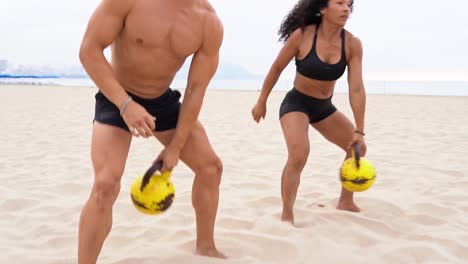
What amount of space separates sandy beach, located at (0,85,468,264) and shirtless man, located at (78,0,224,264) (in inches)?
19.2

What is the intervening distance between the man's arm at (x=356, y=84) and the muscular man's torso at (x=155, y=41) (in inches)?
58.1

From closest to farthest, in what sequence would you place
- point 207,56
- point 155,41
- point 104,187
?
point 104,187 → point 155,41 → point 207,56

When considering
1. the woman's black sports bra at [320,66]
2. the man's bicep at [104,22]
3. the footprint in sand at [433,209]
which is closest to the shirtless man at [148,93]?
the man's bicep at [104,22]

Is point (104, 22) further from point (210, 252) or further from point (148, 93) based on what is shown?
point (210, 252)

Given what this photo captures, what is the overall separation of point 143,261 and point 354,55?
2267 mm

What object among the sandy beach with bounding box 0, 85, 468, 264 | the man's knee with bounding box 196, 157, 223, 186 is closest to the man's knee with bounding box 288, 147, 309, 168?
the sandy beach with bounding box 0, 85, 468, 264

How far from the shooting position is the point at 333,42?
12.6ft

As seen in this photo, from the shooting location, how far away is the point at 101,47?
250cm

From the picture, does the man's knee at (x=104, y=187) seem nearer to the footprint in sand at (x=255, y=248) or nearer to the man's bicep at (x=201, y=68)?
the man's bicep at (x=201, y=68)

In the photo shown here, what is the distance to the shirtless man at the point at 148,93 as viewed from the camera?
246cm

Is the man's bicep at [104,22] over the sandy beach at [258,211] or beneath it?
over

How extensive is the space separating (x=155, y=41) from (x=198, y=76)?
1.05 ft

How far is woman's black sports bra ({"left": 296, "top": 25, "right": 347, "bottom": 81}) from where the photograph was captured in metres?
3.79

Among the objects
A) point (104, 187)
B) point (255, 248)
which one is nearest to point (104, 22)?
point (104, 187)
